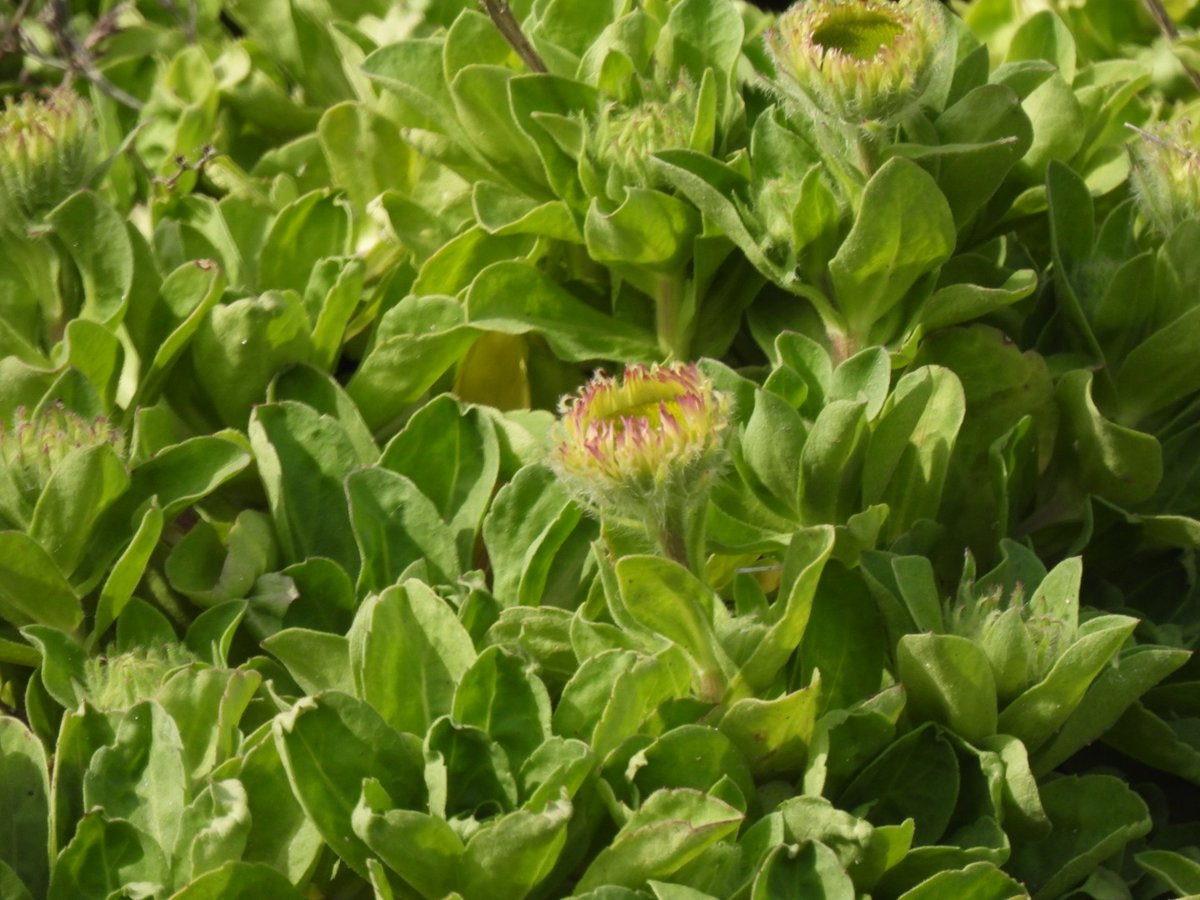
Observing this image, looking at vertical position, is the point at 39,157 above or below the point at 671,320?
above

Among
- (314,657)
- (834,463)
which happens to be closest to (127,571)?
(314,657)

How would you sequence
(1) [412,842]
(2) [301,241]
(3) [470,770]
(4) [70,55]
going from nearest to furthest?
(1) [412,842]
(3) [470,770]
(2) [301,241]
(4) [70,55]

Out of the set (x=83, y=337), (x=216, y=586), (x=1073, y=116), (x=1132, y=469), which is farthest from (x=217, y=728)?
(x=1073, y=116)

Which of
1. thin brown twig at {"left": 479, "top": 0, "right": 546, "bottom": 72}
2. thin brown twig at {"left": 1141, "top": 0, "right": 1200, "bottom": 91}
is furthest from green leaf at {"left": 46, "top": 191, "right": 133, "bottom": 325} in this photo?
thin brown twig at {"left": 1141, "top": 0, "right": 1200, "bottom": 91}

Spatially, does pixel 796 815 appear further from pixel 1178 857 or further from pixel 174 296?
pixel 174 296

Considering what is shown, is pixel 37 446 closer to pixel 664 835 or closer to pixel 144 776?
pixel 144 776

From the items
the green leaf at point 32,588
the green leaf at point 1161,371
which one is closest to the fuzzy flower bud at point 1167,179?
the green leaf at point 1161,371

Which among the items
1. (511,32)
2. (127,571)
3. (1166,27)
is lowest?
(127,571)
